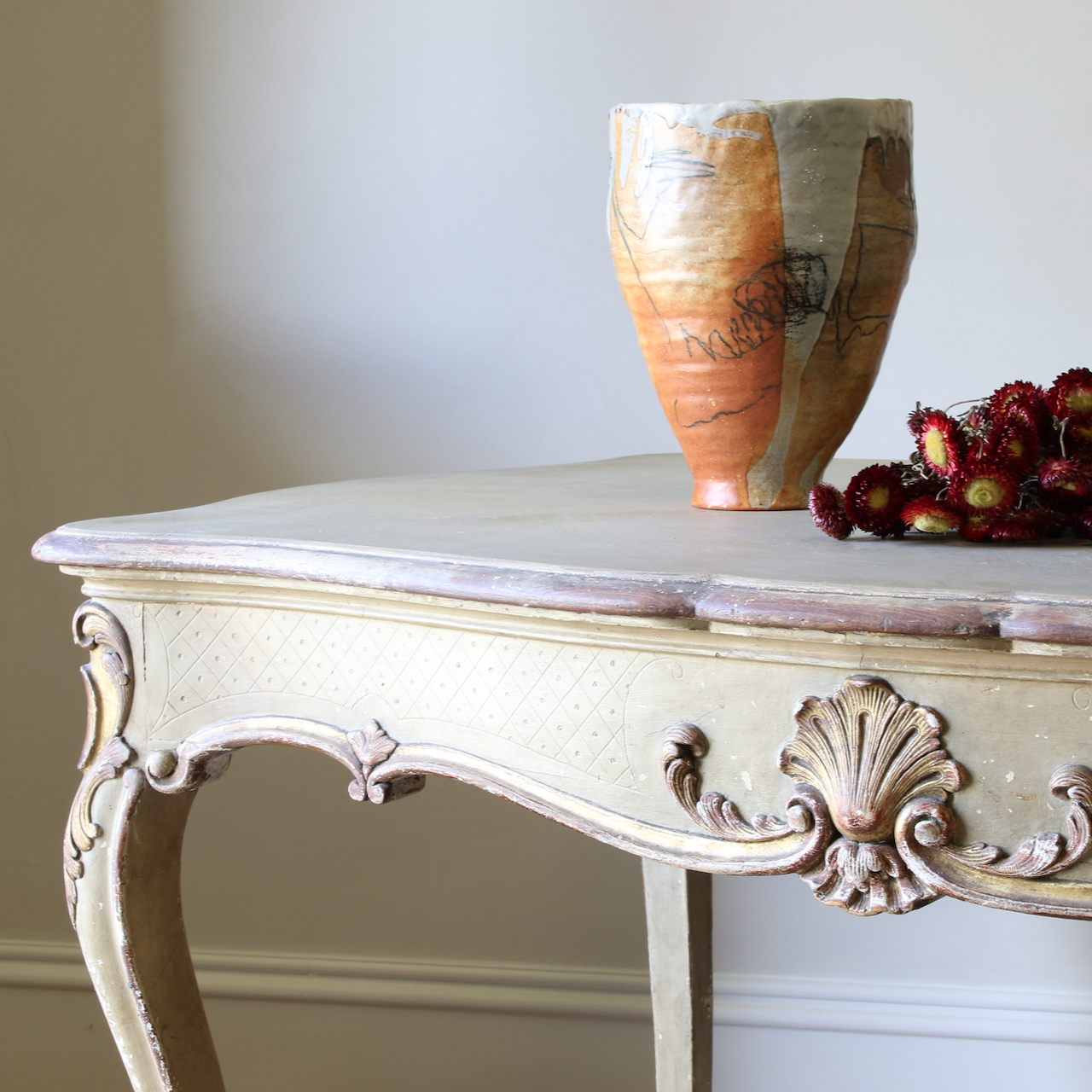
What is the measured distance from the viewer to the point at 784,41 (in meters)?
1.09

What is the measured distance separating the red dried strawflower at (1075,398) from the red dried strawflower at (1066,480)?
2 cm

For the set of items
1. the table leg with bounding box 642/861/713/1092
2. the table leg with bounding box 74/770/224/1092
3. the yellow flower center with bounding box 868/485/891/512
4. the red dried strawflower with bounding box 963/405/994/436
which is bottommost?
the table leg with bounding box 642/861/713/1092

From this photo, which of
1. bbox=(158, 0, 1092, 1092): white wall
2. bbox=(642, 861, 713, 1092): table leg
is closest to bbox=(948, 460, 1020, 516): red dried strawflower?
bbox=(642, 861, 713, 1092): table leg

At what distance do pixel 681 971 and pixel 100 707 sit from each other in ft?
1.74

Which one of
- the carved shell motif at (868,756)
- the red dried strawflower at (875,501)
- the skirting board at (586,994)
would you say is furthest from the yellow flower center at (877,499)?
the skirting board at (586,994)

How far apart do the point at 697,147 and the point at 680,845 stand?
30 cm

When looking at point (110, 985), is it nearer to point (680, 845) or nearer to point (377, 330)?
point (680, 845)

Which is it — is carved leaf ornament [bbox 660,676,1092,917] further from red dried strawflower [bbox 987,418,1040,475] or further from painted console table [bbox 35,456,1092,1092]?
red dried strawflower [bbox 987,418,1040,475]

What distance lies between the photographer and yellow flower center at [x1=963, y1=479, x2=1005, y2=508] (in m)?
0.45

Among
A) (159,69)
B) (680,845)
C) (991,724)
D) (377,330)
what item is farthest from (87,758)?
(159,69)

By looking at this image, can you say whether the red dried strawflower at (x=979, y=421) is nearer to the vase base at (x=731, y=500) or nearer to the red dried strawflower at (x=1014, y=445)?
the red dried strawflower at (x=1014, y=445)

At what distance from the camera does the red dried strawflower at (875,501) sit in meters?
0.46

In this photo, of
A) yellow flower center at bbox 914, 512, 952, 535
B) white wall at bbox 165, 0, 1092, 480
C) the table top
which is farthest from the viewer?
white wall at bbox 165, 0, 1092, 480

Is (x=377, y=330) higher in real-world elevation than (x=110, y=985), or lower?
Answer: higher
